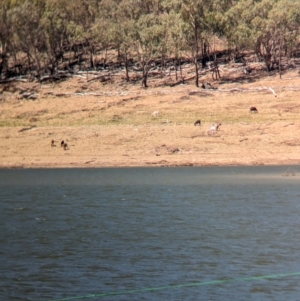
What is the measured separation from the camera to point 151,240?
48.8 ft

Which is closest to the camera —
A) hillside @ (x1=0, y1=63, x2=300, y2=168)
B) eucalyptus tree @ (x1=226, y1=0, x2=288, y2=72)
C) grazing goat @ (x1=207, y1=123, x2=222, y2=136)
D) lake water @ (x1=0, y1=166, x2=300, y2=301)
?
lake water @ (x1=0, y1=166, x2=300, y2=301)

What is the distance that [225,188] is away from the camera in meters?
24.9

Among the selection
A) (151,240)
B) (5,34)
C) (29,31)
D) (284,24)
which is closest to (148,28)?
(284,24)

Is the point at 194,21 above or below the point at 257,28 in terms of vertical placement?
above

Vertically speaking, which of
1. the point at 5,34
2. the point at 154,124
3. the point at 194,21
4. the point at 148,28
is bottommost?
the point at 154,124

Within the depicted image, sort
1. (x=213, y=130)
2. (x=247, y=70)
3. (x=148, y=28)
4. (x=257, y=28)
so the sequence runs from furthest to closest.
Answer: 1. (x=247, y=70)
2. (x=148, y=28)
3. (x=257, y=28)
4. (x=213, y=130)

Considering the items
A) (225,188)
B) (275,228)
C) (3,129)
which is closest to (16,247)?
(275,228)

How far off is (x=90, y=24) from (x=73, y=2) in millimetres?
2856

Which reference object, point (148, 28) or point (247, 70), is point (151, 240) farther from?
point (247, 70)

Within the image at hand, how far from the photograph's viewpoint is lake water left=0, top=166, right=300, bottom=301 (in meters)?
11.0

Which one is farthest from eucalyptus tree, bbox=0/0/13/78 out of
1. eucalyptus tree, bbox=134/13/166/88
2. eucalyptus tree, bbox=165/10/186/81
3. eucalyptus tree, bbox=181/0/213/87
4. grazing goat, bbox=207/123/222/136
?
grazing goat, bbox=207/123/222/136

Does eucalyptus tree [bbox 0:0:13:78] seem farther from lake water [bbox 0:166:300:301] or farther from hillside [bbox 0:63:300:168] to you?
lake water [bbox 0:166:300:301]

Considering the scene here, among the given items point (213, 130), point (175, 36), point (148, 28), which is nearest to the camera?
point (213, 130)

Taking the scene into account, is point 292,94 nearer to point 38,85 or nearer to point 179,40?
point 179,40
